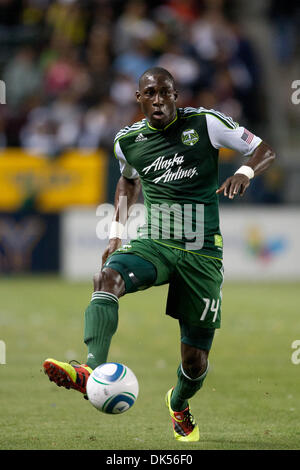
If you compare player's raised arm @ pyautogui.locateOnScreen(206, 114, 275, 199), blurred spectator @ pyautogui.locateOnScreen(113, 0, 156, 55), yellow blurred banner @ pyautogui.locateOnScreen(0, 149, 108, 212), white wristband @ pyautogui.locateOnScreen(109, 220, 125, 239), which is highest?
player's raised arm @ pyautogui.locateOnScreen(206, 114, 275, 199)

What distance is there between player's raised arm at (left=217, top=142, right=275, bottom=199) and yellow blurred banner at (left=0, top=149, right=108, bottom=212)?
1198cm

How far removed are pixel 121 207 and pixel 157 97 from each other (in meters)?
0.89

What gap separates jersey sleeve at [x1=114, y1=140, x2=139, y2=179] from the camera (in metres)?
6.05

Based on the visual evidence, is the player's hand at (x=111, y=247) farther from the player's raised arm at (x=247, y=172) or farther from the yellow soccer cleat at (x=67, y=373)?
the yellow soccer cleat at (x=67, y=373)

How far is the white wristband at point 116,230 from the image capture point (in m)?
5.98

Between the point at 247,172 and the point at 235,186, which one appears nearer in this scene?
the point at 235,186

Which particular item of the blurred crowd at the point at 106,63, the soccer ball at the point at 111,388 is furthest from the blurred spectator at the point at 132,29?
the soccer ball at the point at 111,388

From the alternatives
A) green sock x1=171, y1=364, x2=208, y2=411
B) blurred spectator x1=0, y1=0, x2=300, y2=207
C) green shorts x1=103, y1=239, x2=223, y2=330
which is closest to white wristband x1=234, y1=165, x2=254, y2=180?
green shorts x1=103, y1=239, x2=223, y2=330

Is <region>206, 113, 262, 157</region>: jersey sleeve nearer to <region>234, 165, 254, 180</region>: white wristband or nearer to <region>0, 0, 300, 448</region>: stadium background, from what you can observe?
<region>234, 165, 254, 180</region>: white wristband

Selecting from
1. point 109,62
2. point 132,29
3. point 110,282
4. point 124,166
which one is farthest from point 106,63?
point 110,282

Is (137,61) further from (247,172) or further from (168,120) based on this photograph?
(247,172)

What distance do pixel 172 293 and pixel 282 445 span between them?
116 centimetres

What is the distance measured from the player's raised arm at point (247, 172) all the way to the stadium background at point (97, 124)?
9.67 meters

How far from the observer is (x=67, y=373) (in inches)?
189
